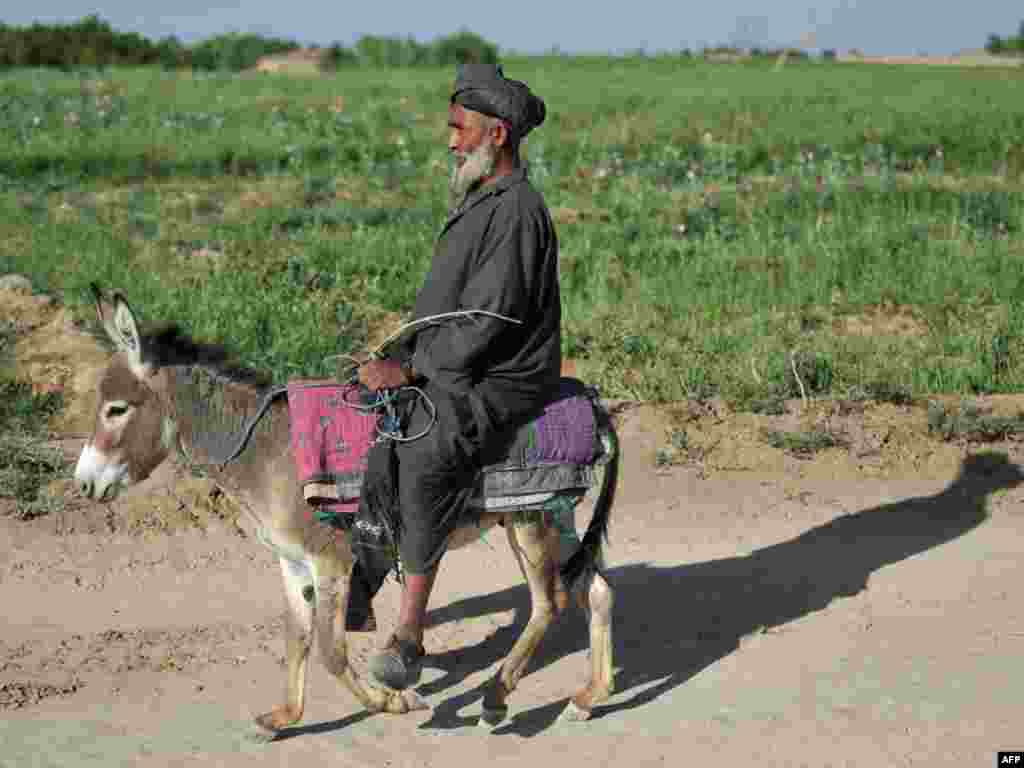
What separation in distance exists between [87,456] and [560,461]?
1.86 meters

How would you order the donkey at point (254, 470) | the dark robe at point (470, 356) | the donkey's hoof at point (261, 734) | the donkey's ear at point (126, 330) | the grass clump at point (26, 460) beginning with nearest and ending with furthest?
the donkey's ear at point (126, 330)
the dark robe at point (470, 356)
the donkey at point (254, 470)
the donkey's hoof at point (261, 734)
the grass clump at point (26, 460)

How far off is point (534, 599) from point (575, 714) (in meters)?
0.52

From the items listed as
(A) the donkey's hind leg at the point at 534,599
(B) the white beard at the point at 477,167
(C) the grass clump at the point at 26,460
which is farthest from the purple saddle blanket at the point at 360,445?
(C) the grass clump at the point at 26,460

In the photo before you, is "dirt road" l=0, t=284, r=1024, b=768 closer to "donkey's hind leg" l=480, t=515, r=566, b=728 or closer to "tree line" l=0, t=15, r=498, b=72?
"donkey's hind leg" l=480, t=515, r=566, b=728

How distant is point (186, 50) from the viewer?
168 feet

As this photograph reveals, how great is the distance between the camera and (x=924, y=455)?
31.7 feet

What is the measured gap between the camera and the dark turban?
5789mm

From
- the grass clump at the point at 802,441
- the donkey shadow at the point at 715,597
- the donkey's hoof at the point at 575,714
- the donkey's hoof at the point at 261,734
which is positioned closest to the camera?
the donkey's hoof at the point at 261,734

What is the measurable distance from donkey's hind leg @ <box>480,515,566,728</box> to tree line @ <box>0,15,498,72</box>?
3385cm

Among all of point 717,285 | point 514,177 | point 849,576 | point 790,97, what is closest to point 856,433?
point 849,576

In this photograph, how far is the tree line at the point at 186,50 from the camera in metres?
41.7

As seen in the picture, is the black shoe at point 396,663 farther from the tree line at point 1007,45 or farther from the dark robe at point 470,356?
the tree line at point 1007,45

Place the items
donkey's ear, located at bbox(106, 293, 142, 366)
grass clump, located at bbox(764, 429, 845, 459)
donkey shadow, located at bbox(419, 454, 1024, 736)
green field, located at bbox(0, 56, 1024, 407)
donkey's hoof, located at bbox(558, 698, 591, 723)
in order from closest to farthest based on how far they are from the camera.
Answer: donkey's ear, located at bbox(106, 293, 142, 366) → donkey's hoof, located at bbox(558, 698, 591, 723) → donkey shadow, located at bbox(419, 454, 1024, 736) → grass clump, located at bbox(764, 429, 845, 459) → green field, located at bbox(0, 56, 1024, 407)

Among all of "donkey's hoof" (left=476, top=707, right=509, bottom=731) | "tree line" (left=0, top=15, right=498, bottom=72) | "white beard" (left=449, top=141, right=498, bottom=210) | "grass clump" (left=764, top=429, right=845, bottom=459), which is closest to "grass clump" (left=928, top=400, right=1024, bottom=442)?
"grass clump" (left=764, top=429, right=845, bottom=459)
